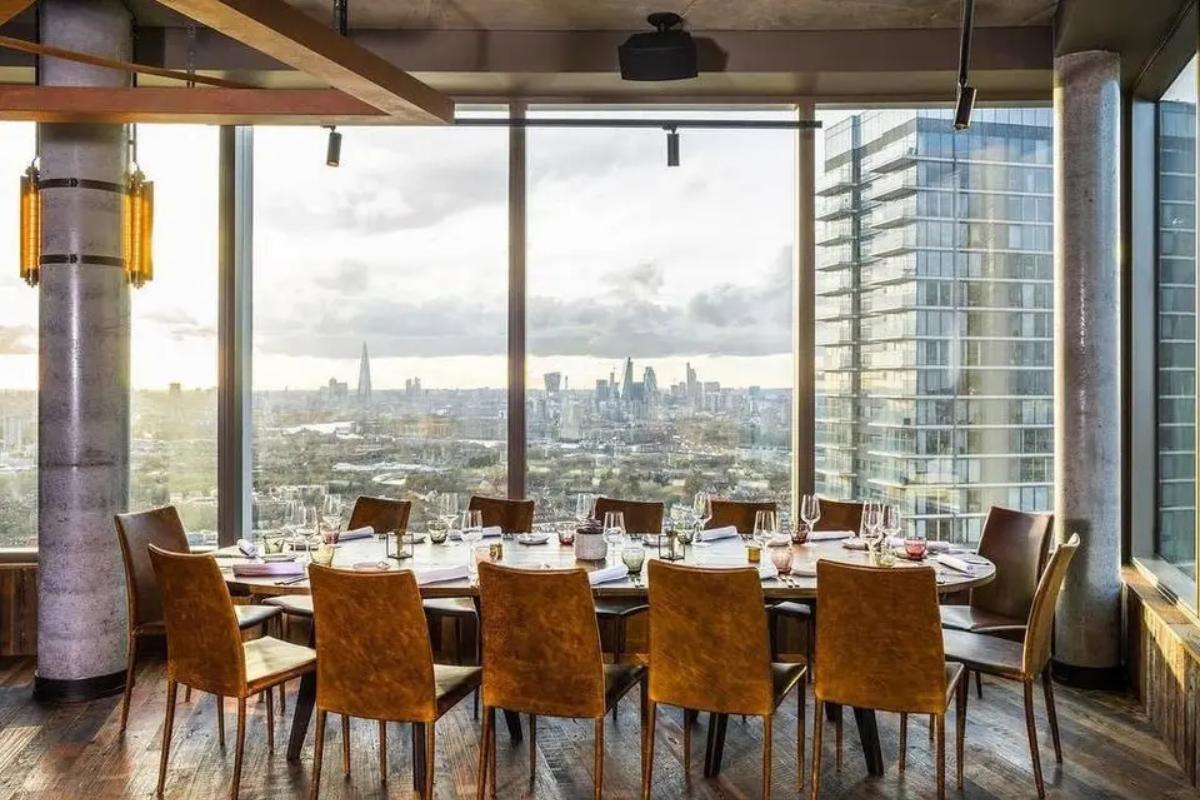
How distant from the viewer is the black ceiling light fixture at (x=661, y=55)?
5.20 m

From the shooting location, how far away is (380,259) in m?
6.00

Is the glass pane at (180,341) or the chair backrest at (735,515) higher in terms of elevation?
the glass pane at (180,341)

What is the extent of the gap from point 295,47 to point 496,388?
10.5 feet

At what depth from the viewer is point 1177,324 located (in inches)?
203

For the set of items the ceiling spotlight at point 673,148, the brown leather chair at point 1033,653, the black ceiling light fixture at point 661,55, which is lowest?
the brown leather chair at point 1033,653

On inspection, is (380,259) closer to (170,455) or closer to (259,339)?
(259,339)

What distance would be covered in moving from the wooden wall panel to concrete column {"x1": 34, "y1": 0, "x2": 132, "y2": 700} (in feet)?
2.06

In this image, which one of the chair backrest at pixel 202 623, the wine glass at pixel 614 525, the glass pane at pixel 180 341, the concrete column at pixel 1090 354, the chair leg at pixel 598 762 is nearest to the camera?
the chair leg at pixel 598 762

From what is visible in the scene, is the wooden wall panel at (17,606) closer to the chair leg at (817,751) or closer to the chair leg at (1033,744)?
the chair leg at (817,751)

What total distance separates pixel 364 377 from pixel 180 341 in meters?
1.10

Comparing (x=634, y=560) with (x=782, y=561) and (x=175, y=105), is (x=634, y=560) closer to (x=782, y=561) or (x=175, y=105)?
(x=782, y=561)

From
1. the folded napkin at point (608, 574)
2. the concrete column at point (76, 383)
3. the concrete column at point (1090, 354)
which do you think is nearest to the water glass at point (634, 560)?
the folded napkin at point (608, 574)

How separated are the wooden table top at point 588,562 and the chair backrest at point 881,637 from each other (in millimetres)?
117

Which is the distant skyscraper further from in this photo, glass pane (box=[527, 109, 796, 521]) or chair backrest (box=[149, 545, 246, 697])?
chair backrest (box=[149, 545, 246, 697])
